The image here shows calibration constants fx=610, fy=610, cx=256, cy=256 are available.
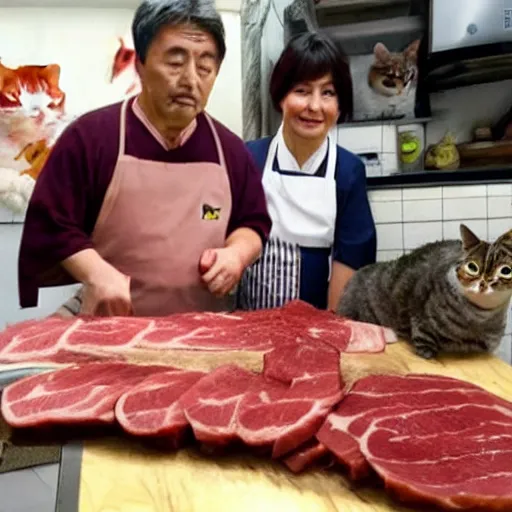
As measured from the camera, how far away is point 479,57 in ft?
4.93

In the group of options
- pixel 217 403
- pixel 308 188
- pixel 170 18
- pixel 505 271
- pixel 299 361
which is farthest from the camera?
pixel 308 188

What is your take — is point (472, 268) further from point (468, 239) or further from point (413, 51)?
point (413, 51)

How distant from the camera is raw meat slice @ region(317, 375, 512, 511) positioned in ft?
2.09

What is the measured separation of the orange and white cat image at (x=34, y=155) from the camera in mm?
1240

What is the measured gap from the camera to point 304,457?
28.5 inches

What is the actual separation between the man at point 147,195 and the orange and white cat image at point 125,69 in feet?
0.10

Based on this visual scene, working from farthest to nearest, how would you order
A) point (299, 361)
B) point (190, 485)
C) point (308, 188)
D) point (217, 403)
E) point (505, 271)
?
point (308, 188) → point (505, 271) → point (299, 361) → point (217, 403) → point (190, 485)

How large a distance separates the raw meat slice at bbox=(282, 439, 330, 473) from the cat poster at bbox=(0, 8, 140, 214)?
0.80 m

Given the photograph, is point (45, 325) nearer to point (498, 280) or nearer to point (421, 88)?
point (498, 280)

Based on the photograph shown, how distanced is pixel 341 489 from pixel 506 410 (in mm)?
273

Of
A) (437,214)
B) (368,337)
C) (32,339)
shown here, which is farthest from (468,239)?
(32,339)

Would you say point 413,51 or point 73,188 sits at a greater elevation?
point 413,51

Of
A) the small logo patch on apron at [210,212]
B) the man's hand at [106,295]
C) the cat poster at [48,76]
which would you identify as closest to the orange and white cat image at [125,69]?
the cat poster at [48,76]

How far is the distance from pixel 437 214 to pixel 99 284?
2.71 feet
